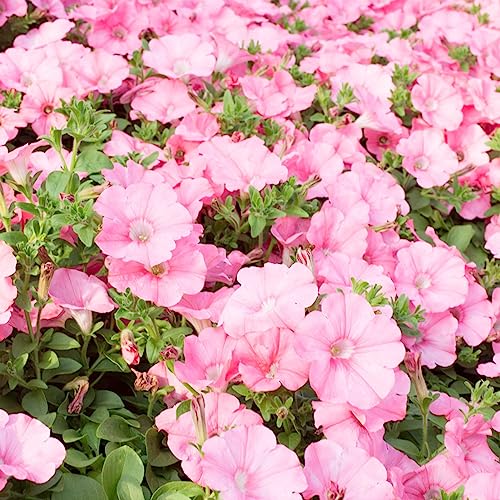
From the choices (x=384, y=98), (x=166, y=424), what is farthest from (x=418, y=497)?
(x=384, y=98)

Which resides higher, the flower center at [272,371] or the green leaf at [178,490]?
the flower center at [272,371]

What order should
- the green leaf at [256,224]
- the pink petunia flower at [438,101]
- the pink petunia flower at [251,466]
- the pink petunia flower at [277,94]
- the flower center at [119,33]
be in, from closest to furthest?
the pink petunia flower at [251,466] → the green leaf at [256,224] → the pink petunia flower at [277,94] → the pink petunia flower at [438,101] → the flower center at [119,33]

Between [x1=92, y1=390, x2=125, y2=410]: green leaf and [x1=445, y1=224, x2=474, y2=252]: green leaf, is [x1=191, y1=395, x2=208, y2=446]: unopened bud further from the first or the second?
[x1=445, y1=224, x2=474, y2=252]: green leaf

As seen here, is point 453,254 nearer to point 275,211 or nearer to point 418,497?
point 275,211

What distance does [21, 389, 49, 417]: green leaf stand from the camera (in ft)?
4.28

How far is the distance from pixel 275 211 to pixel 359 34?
56.5 inches

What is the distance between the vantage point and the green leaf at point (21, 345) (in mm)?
1337

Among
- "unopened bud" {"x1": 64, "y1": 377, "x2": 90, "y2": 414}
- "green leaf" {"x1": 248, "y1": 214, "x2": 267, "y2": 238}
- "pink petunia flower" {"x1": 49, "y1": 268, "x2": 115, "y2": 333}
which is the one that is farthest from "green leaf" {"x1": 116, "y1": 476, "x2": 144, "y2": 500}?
"green leaf" {"x1": 248, "y1": 214, "x2": 267, "y2": 238}

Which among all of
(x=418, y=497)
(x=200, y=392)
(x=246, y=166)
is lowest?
(x=418, y=497)

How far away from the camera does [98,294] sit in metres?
1.41

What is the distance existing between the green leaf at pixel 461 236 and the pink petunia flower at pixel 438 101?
32cm

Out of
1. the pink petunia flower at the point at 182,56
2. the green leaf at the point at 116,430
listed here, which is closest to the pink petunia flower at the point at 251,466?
the green leaf at the point at 116,430

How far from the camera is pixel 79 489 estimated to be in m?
1.19

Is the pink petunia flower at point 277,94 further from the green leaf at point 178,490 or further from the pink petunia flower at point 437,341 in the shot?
the green leaf at point 178,490
